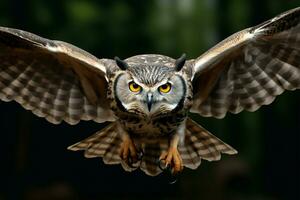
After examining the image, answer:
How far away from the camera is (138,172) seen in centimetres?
950

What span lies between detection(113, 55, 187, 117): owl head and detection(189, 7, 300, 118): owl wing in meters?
0.37

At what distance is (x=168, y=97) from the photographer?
4461 millimetres

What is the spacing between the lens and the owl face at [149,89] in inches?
172

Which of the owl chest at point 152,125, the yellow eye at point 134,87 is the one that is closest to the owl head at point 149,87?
the yellow eye at point 134,87

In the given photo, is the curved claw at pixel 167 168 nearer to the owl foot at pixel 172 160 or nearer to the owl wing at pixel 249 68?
the owl foot at pixel 172 160

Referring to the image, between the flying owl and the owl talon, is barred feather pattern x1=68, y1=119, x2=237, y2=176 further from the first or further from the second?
the owl talon

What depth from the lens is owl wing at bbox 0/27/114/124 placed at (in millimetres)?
5121

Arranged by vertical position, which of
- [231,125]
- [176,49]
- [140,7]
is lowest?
[231,125]

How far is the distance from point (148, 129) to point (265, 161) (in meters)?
4.64

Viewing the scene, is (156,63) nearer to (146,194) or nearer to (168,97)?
(168,97)

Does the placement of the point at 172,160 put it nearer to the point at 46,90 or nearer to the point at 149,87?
the point at 149,87

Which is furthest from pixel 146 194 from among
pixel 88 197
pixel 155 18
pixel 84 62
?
pixel 84 62

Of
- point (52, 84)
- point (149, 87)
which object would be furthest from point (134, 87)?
point (52, 84)

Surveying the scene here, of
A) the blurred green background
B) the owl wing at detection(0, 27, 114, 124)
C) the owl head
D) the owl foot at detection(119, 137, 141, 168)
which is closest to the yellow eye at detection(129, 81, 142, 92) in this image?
the owl head
